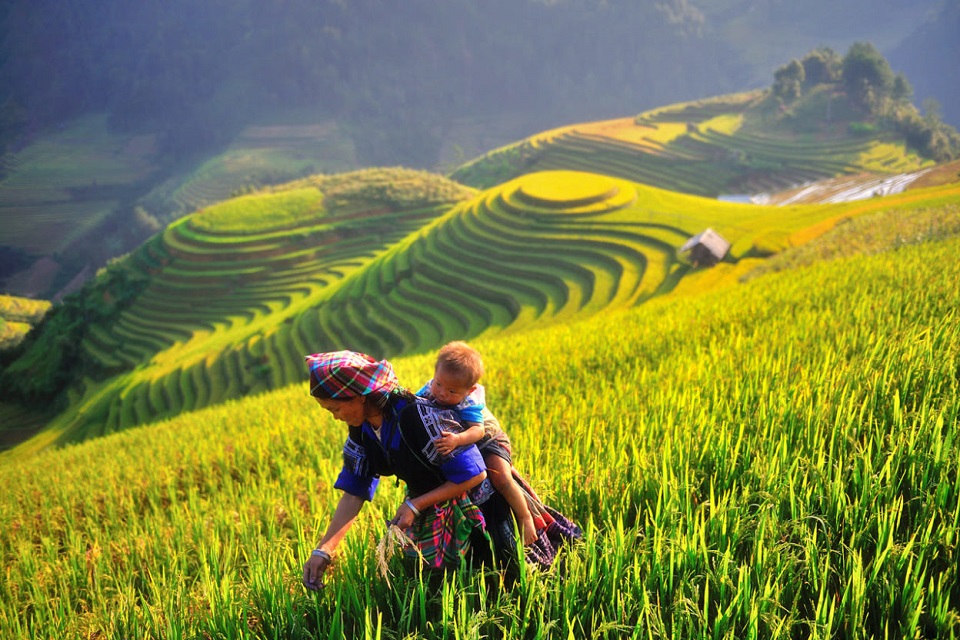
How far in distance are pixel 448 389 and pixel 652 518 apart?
3.21 ft

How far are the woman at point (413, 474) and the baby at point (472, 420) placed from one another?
45 mm

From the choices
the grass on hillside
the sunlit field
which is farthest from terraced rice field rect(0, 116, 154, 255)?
the sunlit field

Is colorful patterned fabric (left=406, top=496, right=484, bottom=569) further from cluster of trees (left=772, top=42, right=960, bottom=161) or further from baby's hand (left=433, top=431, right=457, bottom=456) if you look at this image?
cluster of trees (left=772, top=42, right=960, bottom=161)

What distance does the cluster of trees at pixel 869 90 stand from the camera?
206ft

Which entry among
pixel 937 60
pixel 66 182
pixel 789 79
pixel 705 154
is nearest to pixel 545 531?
pixel 705 154

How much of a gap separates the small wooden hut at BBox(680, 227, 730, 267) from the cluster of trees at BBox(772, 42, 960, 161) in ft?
171

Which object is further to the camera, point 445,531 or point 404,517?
point 445,531

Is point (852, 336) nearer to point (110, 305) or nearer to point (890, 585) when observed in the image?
point (890, 585)

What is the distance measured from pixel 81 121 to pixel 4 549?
618ft

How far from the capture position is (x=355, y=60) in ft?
553

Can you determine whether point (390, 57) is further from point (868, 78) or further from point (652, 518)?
point (652, 518)

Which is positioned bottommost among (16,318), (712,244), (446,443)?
(446,443)

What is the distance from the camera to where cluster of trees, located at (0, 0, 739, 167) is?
518 feet

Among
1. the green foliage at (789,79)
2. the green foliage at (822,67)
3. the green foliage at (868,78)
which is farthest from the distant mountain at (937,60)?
the green foliage at (868,78)
